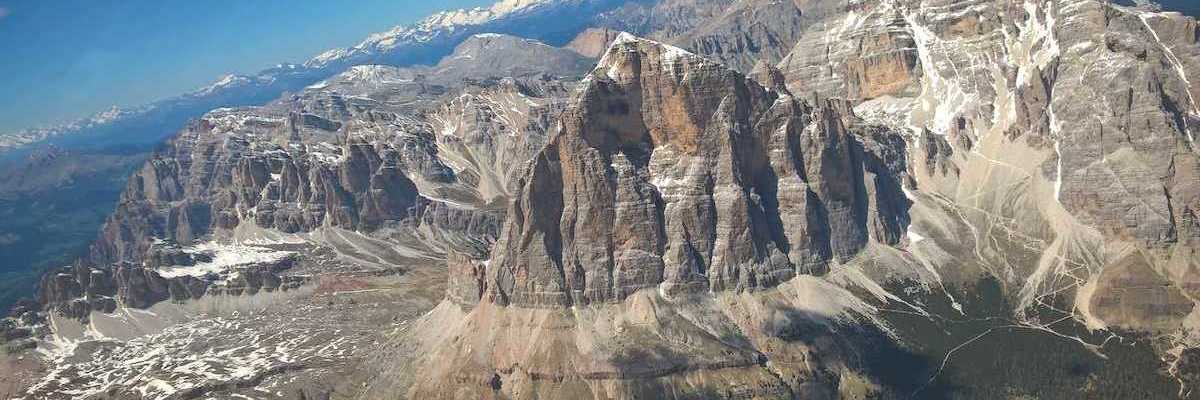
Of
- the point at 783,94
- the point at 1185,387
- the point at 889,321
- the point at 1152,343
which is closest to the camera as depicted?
the point at 1185,387

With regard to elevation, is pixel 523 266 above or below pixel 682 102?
below

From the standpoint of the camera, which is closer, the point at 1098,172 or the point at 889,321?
the point at 889,321

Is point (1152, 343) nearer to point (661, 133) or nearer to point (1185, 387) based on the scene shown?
point (1185, 387)

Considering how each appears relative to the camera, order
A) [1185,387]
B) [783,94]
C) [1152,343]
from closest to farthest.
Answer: [1185,387] < [1152,343] < [783,94]

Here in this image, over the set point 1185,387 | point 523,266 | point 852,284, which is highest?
point 523,266

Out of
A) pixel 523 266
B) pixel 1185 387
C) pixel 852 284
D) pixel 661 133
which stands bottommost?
pixel 1185 387

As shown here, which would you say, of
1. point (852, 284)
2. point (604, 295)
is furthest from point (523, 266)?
→ point (852, 284)

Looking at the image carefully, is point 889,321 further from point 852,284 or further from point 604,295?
point 604,295

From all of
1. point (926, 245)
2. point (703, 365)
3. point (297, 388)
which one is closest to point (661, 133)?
point (703, 365)

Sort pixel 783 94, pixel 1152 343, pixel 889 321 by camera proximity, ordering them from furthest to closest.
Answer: pixel 783 94
pixel 889 321
pixel 1152 343
